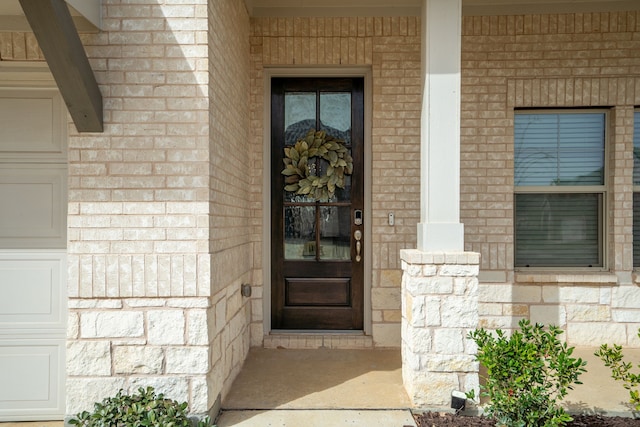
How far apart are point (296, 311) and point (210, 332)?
165 centimetres

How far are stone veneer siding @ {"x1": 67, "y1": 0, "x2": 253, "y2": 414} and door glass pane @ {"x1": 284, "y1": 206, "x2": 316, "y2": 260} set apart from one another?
1.66 metres

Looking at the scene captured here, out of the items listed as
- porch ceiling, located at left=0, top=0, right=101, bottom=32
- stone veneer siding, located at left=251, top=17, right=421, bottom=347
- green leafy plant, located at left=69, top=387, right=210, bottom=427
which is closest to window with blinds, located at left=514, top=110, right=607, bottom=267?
stone veneer siding, located at left=251, top=17, right=421, bottom=347

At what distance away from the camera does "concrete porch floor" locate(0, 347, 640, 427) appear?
2713 mm

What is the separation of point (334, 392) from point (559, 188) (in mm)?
2898

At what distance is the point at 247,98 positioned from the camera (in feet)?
12.8

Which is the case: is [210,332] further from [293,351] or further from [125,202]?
[293,351]

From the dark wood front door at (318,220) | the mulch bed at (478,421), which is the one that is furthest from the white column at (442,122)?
the dark wood front door at (318,220)

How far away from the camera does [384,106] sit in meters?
3.99

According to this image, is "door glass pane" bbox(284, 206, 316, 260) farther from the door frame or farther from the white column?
the white column

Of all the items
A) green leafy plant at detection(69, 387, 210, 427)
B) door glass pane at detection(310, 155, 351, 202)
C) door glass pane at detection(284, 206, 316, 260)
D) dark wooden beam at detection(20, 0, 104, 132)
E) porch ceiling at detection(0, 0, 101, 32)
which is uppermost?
porch ceiling at detection(0, 0, 101, 32)

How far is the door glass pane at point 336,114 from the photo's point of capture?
4.16 meters

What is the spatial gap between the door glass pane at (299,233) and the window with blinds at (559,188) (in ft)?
6.65

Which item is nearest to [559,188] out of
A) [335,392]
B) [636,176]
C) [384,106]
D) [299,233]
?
[636,176]

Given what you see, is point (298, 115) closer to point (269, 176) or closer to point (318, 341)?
point (269, 176)
